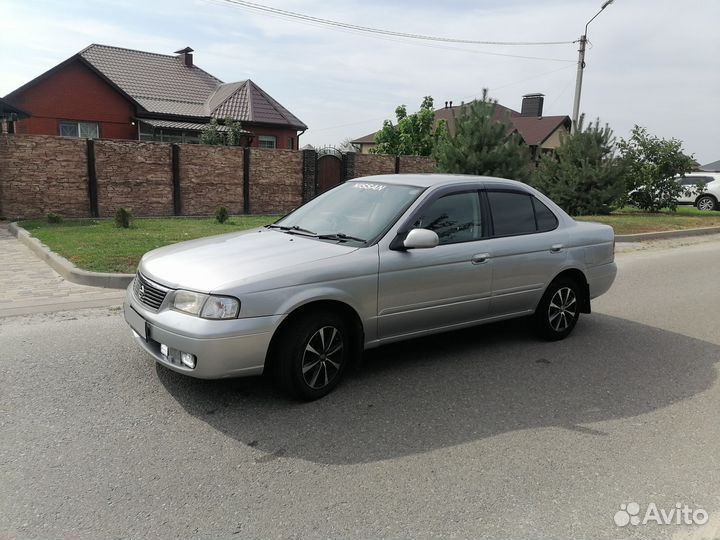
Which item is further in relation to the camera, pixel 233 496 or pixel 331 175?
pixel 331 175

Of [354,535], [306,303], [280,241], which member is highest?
[280,241]

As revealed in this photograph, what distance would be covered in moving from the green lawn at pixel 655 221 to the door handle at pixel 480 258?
11306 mm

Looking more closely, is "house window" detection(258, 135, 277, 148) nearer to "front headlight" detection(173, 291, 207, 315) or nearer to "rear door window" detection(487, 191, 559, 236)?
"rear door window" detection(487, 191, 559, 236)

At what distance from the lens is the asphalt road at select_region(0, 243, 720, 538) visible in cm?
291

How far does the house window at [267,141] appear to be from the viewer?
30.6 meters

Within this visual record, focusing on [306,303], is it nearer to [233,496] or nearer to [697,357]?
[233,496]

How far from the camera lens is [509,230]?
18.0 feet

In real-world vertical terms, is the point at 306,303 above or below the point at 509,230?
below

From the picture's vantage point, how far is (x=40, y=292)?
7371 millimetres

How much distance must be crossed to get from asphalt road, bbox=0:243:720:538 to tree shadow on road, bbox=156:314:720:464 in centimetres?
2

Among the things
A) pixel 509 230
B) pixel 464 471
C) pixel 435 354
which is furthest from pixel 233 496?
pixel 509 230

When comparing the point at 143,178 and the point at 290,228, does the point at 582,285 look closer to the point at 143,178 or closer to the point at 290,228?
the point at 290,228

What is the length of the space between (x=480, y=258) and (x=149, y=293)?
2.76 metres

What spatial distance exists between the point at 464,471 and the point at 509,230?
2743mm
